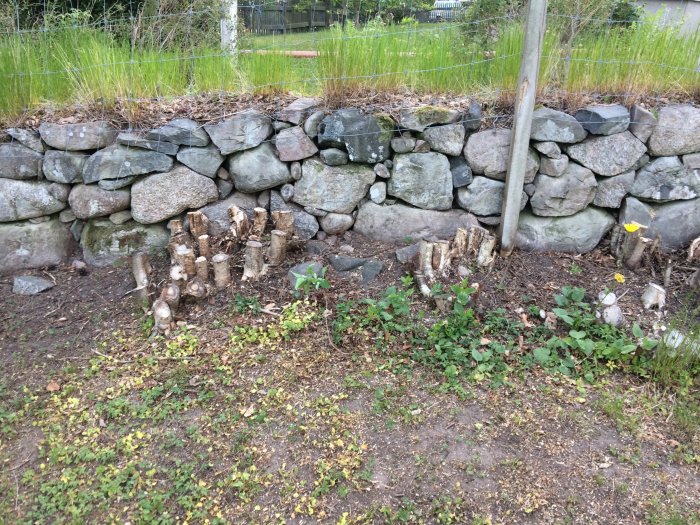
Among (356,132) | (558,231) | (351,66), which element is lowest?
(558,231)

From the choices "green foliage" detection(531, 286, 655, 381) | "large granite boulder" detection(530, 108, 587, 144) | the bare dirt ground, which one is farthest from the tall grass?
"green foliage" detection(531, 286, 655, 381)

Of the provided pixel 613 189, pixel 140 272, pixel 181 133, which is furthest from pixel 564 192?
pixel 140 272

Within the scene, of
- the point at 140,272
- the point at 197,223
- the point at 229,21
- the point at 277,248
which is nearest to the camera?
the point at 140,272

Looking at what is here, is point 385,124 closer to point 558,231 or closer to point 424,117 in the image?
point 424,117

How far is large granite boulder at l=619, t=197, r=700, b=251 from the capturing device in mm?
3949

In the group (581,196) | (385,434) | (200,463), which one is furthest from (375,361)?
(581,196)

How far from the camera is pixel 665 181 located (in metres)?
3.88

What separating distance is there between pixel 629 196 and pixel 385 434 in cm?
258

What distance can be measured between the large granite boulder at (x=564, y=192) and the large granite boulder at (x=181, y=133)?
2306 millimetres

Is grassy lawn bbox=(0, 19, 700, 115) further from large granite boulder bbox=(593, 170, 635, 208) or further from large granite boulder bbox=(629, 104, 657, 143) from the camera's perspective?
large granite boulder bbox=(593, 170, 635, 208)

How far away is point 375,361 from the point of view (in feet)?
9.99

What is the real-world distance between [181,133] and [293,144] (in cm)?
74

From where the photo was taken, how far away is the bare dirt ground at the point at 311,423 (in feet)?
7.64

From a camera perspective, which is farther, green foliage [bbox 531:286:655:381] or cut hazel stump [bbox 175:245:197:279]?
cut hazel stump [bbox 175:245:197:279]
